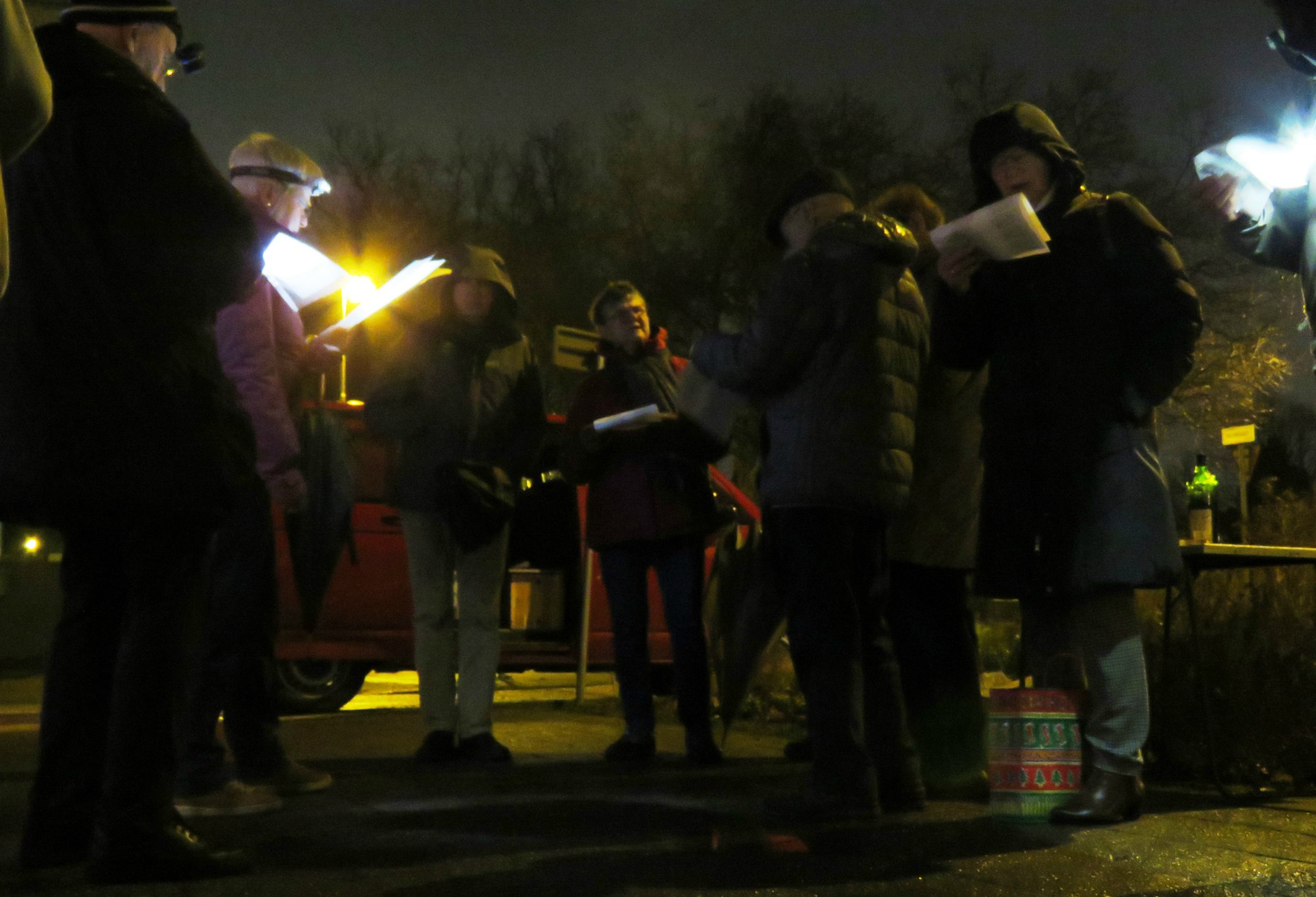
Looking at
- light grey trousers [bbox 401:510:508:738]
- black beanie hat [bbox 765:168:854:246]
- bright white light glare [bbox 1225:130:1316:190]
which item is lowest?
light grey trousers [bbox 401:510:508:738]

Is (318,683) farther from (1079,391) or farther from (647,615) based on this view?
(1079,391)

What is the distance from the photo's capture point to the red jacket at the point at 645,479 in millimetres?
6461

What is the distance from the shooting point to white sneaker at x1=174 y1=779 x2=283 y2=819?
469cm

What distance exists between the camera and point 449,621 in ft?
20.9

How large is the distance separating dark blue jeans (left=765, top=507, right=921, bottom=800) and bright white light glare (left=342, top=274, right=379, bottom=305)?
1534mm

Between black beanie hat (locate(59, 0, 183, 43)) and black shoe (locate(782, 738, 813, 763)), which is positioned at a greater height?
black beanie hat (locate(59, 0, 183, 43))

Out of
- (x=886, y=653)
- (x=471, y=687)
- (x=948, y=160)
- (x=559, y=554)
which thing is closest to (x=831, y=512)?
(x=886, y=653)

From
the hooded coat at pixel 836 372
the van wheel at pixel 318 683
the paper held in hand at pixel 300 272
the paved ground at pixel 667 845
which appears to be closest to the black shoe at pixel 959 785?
the paved ground at pixel 667 845

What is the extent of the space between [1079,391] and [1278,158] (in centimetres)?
167

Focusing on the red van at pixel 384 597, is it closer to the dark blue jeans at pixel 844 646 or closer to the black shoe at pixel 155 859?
the dark blue jeans at pixel 844 646

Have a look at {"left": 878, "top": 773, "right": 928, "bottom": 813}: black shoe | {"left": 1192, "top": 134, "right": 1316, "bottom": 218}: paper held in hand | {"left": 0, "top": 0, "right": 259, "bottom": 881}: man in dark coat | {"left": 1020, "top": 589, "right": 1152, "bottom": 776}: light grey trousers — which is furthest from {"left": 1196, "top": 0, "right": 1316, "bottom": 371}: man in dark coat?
{"left": 0, "top": 0, "right": 259, "bottom": 881}: man in dark coat

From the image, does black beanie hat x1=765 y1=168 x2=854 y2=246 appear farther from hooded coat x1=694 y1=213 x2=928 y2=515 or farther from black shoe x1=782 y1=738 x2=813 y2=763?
black shoe x1=782 y1=738 x2=813 y2=763

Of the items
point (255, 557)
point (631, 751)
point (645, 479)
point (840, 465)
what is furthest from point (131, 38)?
point (631, 751)

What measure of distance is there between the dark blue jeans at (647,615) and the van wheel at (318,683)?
392cm
